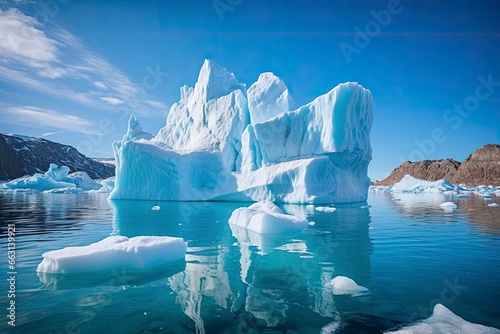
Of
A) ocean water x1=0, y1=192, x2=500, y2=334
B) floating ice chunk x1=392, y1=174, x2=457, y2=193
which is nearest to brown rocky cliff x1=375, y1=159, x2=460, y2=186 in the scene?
floating ice chunk x1=392, y1=174, x2=457, y2=193

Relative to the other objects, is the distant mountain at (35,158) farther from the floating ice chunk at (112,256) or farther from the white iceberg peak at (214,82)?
the floating ice chunk at (112,256)

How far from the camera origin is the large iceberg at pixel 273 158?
811 inches

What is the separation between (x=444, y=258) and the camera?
5.61m

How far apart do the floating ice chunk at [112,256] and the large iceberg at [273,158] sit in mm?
15744

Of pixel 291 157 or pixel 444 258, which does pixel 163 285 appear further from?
pixel 291 157

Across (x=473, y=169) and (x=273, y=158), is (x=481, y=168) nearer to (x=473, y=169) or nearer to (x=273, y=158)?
(x=473, y=169)

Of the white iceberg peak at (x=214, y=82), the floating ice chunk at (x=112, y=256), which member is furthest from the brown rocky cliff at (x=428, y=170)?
the floating ice chunk at (x=112, y=256)

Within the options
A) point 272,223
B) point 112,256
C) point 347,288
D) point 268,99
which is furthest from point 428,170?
point 112,256

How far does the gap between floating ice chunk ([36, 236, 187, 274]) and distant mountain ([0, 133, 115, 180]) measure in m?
94.7

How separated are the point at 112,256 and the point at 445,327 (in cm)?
462

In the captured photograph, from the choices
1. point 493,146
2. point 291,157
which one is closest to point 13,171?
point 291,157

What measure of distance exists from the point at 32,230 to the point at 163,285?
680 centimetres

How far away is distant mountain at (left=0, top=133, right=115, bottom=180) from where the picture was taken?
81000mm

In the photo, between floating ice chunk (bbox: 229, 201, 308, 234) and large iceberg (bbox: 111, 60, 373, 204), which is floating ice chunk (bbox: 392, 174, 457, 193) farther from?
floating ice chunk (bbox: 229, 201, 308, 234)
